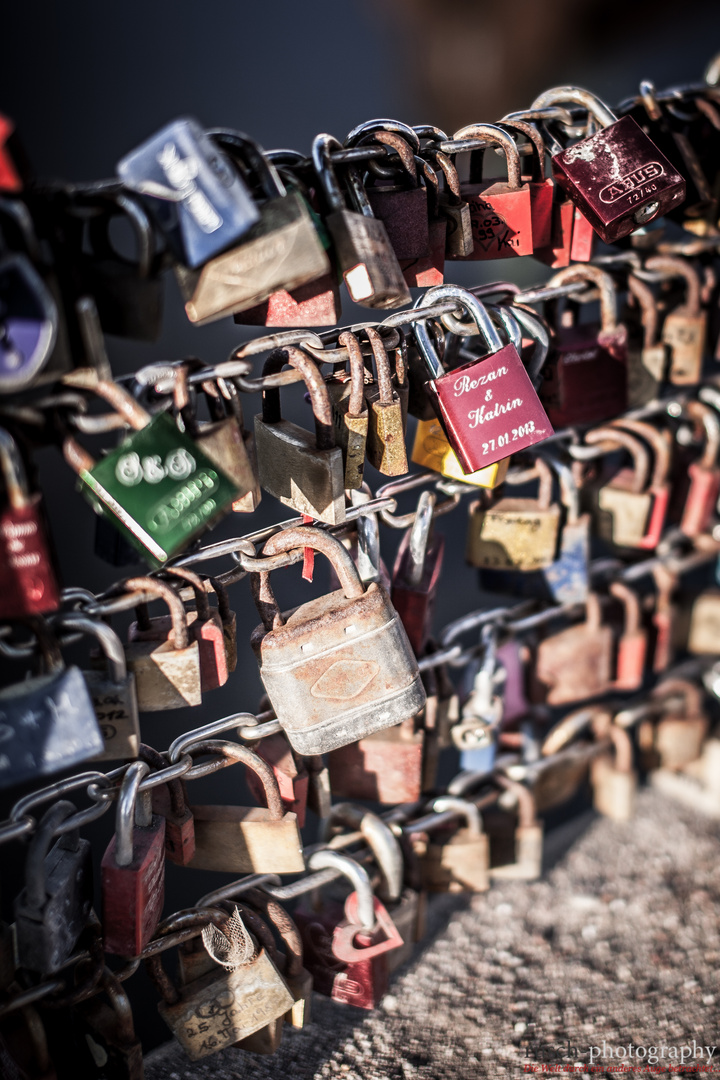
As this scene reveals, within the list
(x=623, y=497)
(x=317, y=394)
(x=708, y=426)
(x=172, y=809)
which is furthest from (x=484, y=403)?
(x=708, y=426)

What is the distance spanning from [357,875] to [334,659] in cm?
65

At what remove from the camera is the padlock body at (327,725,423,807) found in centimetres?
203

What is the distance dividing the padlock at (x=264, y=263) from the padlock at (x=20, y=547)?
1.26 ft

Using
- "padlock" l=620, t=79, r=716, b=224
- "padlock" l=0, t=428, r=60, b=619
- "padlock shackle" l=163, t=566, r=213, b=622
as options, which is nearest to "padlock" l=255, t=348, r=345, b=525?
"padlock shackle" l=163, t=566, r=213, b=622

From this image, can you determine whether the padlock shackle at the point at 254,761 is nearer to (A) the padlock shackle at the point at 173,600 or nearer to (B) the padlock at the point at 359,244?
(A) the padlock shackle at the point at 173,600

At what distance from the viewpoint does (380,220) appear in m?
1.53

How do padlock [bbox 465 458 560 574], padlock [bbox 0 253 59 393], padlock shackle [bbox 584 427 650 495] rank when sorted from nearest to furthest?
padlock [bbox 0 253 59 393] → padlock [bbox 465 458 560 574] → padlock shackle [bbox 584 427 650 495]

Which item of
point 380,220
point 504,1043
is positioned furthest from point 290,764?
point 380,220

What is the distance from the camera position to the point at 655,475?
227cm

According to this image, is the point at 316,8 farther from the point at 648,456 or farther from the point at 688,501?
the point at 688,501

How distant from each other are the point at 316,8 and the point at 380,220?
114 cm

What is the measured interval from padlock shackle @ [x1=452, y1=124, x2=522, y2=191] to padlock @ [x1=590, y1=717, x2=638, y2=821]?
1.76 meters

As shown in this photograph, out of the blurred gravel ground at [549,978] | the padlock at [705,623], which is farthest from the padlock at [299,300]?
the padlock at [705,623]

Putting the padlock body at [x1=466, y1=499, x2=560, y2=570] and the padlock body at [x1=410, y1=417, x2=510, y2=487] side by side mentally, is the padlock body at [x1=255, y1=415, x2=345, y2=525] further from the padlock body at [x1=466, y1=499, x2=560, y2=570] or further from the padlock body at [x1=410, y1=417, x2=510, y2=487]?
the padlock body at [x1=466, y1=499, x2=560, y2=570]
